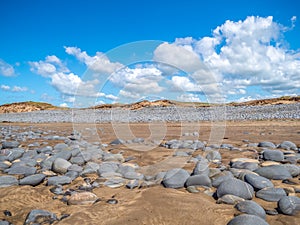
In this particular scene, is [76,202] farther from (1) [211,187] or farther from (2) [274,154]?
(2) [274,154]

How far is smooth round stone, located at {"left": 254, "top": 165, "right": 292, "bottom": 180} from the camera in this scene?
3781 millimetres

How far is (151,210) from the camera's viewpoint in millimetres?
2842

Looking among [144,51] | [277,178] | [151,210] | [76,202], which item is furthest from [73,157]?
[277,178]

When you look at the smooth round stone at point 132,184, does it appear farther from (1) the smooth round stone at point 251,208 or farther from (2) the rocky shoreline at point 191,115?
(2) the rocky shoreline at point 191,115

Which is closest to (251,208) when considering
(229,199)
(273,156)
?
(229,199)

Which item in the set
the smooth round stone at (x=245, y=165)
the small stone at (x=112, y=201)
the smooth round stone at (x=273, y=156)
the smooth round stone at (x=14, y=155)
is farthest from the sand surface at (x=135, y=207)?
the smooth round stone at (x=14, y=155)

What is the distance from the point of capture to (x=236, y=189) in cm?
311

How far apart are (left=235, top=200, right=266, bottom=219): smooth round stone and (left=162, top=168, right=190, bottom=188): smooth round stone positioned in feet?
3.24

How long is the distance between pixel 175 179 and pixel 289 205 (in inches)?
60.6

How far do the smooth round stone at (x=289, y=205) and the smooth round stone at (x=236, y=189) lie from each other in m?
0.38

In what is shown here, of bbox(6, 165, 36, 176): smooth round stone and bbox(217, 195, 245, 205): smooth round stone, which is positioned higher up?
bbox(6, 165, 36, 176): smooth round stone

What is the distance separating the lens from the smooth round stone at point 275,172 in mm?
3781

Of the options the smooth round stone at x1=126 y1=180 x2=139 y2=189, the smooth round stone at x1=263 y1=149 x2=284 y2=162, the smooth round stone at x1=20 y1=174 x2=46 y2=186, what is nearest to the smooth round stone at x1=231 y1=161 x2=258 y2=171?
the smooth round stone at x1=263 y1=149 x2=284 y2=162

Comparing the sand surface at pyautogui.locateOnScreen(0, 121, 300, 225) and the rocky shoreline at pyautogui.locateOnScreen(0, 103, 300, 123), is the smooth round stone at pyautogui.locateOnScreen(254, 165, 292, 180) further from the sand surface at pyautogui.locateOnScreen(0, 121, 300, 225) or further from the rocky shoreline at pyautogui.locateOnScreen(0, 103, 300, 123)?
the rocky shoreline at pyautogui.locateOnScreen(0, 103, 300, 123)
